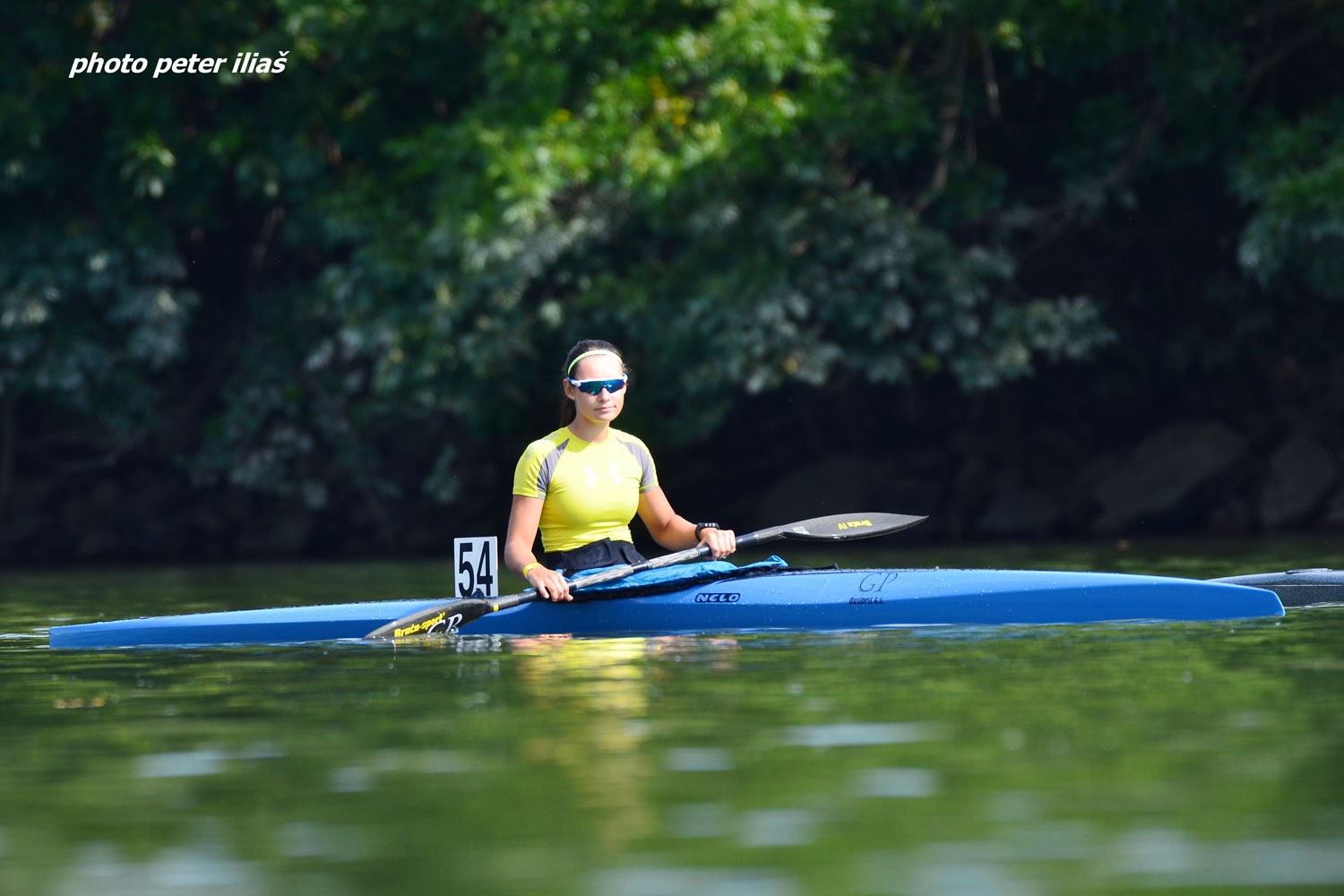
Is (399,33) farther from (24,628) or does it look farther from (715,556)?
(715,556)

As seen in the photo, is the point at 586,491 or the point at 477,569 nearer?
the point at 586,491

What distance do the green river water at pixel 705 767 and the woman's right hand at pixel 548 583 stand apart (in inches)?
14.7

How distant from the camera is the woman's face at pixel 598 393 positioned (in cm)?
783

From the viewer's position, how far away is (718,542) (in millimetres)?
8047

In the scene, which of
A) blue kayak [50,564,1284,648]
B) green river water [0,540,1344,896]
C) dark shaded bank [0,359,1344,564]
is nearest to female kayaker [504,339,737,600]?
blue kayak [50,564,1284,648]

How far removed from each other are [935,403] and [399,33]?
651 centimetres

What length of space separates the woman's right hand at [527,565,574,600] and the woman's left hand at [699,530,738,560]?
630mm

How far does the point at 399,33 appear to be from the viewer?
17.3 m

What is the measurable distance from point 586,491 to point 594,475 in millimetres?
75

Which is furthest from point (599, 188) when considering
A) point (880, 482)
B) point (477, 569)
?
point (477, 569)

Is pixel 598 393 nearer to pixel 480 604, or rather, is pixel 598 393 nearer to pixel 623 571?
pixel 623 571

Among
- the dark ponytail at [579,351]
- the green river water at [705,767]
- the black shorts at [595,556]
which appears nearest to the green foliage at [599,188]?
the dark ponytail at [579,351]

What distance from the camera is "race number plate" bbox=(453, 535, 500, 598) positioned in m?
8.49

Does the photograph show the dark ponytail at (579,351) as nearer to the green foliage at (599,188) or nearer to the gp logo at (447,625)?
the gp logo at (447,625)
